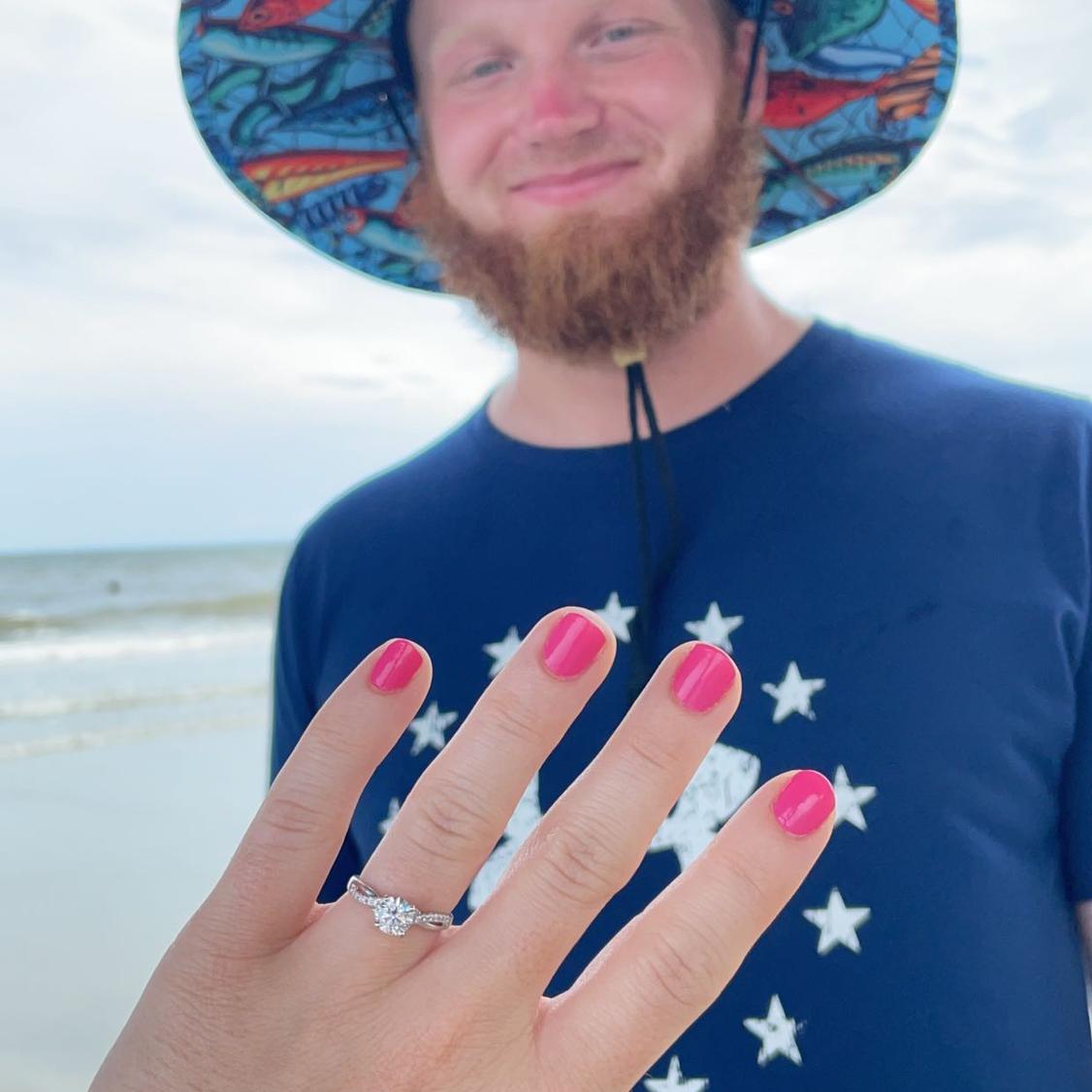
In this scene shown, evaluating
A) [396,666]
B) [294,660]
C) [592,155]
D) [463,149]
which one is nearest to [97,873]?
[294,660]

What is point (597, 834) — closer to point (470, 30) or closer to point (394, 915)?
point (394, 915)

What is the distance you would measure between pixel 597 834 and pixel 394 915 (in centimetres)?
12

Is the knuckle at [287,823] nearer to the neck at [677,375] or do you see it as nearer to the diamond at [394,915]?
the diamond at [394,915]

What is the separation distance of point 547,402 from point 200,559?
26.6 meters

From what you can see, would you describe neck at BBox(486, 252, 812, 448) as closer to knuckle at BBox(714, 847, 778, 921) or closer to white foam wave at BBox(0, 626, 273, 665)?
knuckle at BBox(714, 847, 778, 921)

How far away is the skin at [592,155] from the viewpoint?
1.15 meters

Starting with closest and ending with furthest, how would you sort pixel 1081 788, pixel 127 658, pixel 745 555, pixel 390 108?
pixel 1081 788 → pixel 745 555 → pixel 390 108 → pixel 127 658

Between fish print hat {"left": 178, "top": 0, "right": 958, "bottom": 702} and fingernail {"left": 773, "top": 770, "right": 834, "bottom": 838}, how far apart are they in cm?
58

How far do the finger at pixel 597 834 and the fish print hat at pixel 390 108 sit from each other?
55cm

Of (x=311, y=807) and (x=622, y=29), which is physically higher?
(x=622, y=29)

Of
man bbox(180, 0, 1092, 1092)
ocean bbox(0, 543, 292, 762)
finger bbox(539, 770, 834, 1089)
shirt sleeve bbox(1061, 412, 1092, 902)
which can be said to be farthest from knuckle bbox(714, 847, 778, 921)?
ocean bbox(0, 543, 292, 762)

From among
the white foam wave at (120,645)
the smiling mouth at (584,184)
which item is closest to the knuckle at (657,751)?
the smiling mouth at (584,184)

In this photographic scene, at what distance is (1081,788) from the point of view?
36.1 inches

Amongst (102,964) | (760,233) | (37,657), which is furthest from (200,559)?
(760,233)
